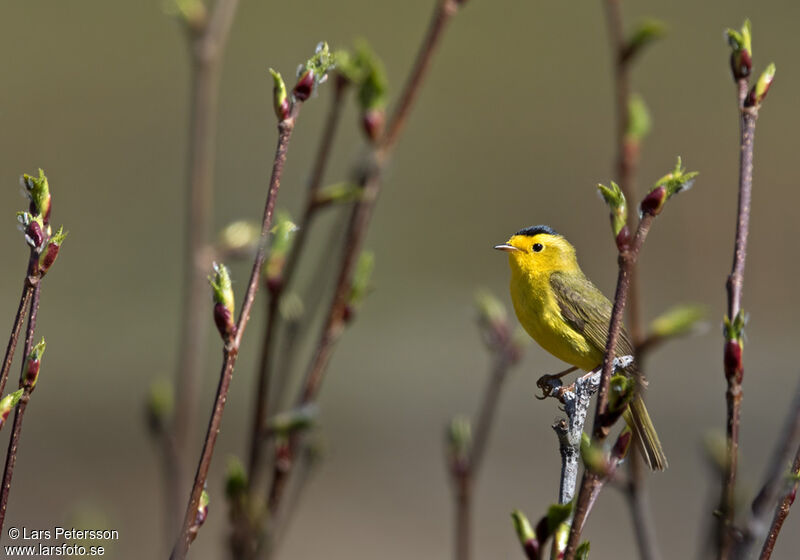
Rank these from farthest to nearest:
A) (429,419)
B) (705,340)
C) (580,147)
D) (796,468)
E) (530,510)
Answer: (580,147), (705,340), (429,419), (530,510), (796,468)

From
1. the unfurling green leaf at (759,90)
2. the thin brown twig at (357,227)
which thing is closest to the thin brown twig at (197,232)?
the thin brown twig at (357,227)

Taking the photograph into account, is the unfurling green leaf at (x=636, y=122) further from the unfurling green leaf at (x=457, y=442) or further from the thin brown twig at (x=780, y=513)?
the thin brown twig at (x=780, y=513)

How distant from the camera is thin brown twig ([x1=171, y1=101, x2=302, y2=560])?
1.53 meters

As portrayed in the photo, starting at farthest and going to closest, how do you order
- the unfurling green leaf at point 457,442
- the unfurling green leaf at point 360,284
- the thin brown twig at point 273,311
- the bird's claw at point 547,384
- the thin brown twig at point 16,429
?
the bird's claw at point 547,384, the unfurling green leaf at point 457,442, the unfurling green leaf at point 360,284, the thin brown twig at point 273,311, the thin brown twig at point 16,429

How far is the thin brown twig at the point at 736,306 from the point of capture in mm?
1523

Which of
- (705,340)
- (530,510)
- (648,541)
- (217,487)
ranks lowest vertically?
(648,541)

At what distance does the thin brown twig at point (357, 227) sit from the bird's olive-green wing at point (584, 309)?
1468 mm

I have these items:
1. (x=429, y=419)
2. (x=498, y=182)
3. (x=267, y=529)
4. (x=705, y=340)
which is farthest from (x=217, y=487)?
(x=498, y=182)

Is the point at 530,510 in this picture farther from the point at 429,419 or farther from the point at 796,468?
the point at 796,468

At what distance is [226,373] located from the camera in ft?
5.15

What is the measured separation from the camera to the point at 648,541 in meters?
2.41

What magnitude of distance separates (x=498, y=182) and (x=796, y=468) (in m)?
13.1

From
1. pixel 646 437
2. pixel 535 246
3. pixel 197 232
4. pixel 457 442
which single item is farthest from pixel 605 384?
pixel 535 246

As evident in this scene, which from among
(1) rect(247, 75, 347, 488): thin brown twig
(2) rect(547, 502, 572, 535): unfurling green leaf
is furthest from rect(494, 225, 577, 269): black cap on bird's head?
(2) rect(547, 502, 572, 535): unfurling green leaf
